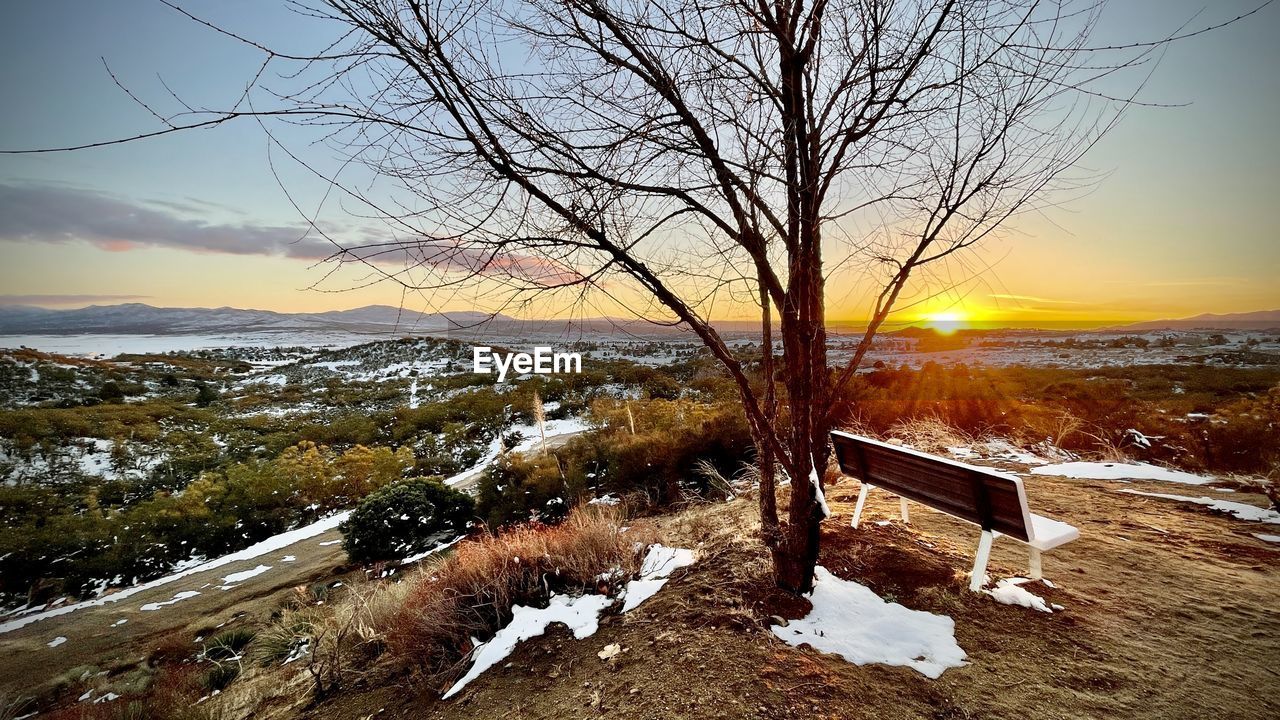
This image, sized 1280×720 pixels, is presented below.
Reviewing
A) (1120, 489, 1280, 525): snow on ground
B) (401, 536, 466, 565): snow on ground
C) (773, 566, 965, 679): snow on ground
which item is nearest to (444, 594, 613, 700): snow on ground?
(773, 566, 965, 679): snow on ground

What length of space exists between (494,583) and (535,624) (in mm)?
492

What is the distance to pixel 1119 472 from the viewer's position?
5.88 meters

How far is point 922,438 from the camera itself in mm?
7992

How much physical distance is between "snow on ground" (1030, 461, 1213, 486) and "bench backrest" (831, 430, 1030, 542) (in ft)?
14.2

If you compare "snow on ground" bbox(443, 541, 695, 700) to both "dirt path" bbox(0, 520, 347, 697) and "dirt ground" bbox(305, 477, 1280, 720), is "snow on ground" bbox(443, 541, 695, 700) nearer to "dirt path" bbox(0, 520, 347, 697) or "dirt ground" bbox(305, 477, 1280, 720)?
"dirt ground" bbox(305, 477, 1280, 720)

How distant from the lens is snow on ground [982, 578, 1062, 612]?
2.62 meters

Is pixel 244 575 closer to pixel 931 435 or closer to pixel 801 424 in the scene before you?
pixel 801 424

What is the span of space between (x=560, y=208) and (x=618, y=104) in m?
0.81

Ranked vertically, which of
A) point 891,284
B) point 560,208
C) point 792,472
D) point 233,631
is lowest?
point 233,631

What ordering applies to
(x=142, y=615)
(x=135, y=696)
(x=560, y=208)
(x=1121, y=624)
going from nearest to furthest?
(x=560, y=208) < (x=1121, y=624) < (x=135, y=696) < (x=142, y=615)

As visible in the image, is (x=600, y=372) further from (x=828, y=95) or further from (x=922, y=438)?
(x=828, y=95)

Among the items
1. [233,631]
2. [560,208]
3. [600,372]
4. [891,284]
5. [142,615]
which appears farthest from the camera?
[600,372]

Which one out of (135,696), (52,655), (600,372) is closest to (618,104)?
(135,696)

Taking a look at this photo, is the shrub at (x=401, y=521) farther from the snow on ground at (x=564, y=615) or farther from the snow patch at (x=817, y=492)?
the snow patch at (x=817, y=492)
